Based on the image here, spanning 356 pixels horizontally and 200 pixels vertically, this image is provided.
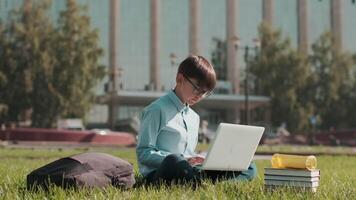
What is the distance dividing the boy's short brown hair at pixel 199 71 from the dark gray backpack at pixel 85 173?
91 centimetres

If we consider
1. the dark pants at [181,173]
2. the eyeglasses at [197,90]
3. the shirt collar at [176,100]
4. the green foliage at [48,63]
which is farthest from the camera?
the green foliage at [48,63]

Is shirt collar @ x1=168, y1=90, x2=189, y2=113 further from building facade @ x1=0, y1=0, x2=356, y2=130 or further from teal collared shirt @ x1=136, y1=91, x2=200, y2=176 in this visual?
building facade @ x1=0, y1=0, x2=356, y2=130

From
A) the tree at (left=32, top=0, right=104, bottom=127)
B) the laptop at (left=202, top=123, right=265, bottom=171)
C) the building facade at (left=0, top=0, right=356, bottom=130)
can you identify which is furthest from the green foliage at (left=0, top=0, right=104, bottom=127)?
the laptop at (left=202, top=123, right=265, bottom=171)

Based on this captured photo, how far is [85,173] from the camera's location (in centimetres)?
487

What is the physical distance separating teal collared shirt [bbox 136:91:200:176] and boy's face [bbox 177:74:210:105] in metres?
0.15

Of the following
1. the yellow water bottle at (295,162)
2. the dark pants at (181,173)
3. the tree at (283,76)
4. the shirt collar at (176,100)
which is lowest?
the tree at (283,76)

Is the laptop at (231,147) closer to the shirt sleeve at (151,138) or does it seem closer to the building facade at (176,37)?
the shirt sleeve at (151,138)

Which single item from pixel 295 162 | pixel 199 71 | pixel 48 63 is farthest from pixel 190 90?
pixel 48 63

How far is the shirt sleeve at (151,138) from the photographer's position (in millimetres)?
5301

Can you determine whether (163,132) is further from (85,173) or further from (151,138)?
(85,173)

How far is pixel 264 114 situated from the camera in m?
63.7

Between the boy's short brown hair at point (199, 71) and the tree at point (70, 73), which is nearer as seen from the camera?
the boy's short brown hair at point (199, 71)

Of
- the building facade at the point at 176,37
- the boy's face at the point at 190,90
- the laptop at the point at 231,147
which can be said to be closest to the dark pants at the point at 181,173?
the laptop at the point at 231,147

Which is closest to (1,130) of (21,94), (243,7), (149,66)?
(21,94)
